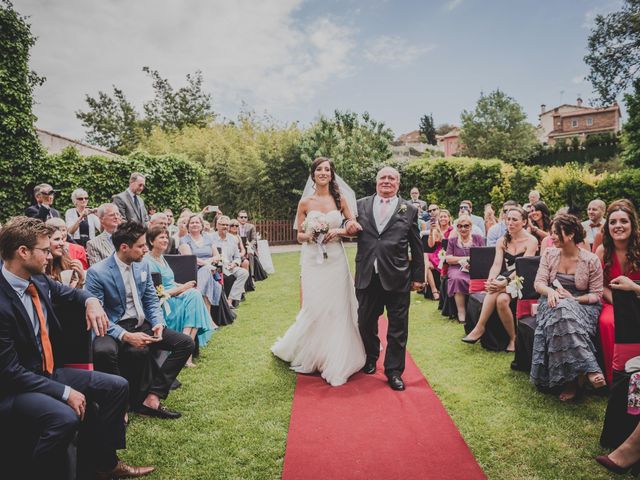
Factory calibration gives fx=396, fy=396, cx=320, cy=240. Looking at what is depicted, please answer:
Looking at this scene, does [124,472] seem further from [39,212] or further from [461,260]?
[39,212]

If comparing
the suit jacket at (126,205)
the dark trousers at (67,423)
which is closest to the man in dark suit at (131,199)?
the suit jacket at (126,205)

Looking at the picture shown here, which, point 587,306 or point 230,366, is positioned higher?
point 587,306

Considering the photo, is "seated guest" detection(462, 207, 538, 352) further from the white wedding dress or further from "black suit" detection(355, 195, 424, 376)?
the white wedding dress

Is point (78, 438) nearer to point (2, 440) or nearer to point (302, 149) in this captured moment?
point (2, 440)

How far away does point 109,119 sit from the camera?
4447cm

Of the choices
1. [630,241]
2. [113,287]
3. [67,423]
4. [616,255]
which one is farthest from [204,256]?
[630,241]

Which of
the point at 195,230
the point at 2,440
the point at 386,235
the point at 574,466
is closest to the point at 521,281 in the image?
the point at 386,235

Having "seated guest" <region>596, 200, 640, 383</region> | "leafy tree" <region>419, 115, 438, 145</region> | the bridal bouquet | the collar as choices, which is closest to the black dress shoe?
the bridal bouquet

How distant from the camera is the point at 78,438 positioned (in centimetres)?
258

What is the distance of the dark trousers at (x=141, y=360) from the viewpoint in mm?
3293

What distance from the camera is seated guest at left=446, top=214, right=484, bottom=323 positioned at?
656 cm

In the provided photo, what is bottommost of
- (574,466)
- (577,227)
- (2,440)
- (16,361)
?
(574,466)

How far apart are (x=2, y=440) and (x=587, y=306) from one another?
15.6 ft

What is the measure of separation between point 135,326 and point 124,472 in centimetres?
139
